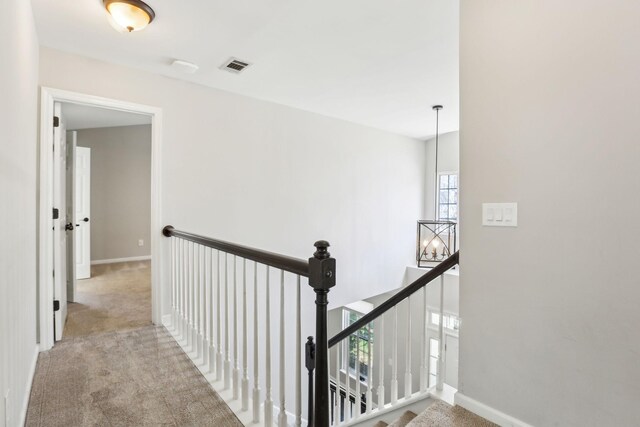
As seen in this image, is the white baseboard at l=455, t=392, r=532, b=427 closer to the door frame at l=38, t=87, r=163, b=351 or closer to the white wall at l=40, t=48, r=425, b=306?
the white wall at l=40, t=48, r=425, b=306

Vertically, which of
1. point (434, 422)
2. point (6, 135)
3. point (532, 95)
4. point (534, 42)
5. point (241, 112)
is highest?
point (241, 112)

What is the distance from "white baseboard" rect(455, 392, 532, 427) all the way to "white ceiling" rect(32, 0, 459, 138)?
7.80 feet

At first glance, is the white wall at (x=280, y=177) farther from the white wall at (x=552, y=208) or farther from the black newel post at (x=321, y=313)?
the white wall at (x=552, y=208)

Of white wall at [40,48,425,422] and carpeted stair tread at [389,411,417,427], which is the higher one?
white wall at [40,48,425,422]

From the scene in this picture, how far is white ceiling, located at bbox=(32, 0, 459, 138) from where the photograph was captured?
214cm

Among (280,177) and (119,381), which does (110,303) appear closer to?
(119,381)

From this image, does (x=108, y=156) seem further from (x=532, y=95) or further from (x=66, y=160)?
(x=532, y=95)

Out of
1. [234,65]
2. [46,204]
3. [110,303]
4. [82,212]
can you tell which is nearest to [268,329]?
[46,204]

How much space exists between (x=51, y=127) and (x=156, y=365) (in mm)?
1995

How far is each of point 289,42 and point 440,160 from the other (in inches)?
168

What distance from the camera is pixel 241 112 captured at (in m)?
3.64

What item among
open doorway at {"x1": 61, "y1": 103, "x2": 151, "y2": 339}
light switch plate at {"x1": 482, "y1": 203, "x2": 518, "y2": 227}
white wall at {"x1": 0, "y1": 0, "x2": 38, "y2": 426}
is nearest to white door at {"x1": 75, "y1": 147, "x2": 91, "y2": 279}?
open doorway at {"x1": 61, "y1": 103, "x2": 151, "y2": 339}

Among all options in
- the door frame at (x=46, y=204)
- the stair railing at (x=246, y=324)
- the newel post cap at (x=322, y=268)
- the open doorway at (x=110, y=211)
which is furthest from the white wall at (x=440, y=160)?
the newel post cap at (x=322, y=268)

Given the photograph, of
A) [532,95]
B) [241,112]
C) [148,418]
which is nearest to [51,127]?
[241,112]
